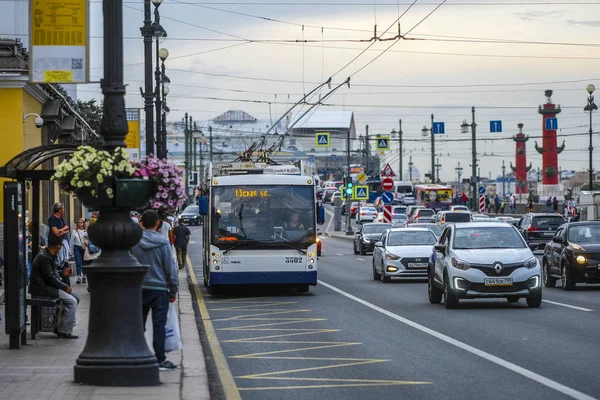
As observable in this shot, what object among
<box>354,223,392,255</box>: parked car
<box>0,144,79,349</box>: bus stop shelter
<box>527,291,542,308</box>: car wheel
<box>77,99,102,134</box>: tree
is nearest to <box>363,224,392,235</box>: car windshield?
<box>354,223,392,255</box>: parked car

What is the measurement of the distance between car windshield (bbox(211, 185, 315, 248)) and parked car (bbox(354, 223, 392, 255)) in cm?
2471

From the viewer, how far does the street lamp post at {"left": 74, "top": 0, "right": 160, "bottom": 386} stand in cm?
1082

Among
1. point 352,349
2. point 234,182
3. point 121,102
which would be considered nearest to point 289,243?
point 234,182

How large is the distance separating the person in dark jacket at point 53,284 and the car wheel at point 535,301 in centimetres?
915

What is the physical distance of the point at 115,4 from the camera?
37.2 ft

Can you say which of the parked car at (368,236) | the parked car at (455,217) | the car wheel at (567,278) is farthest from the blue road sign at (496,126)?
the car wheel at (567,278)

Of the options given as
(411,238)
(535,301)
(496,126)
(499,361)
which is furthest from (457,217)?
(499,361)

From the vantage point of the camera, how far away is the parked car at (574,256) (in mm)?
26797

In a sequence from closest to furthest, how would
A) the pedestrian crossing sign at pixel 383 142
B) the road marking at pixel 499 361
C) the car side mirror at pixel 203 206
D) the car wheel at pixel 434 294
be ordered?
the road marking at pixel 499 361, the car wheel at pixel 434 294, the car side mirror at pixel 203 206, the pedestrian crossing sign at pixel 383 142

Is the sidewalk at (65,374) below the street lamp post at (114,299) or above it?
below

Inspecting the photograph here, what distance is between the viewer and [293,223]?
2641 cm

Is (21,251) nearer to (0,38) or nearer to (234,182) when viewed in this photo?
(234,182)

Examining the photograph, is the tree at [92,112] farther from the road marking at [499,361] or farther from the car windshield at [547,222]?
the road marking at [499,361]

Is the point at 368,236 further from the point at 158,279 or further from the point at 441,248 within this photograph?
the point at 158,279
